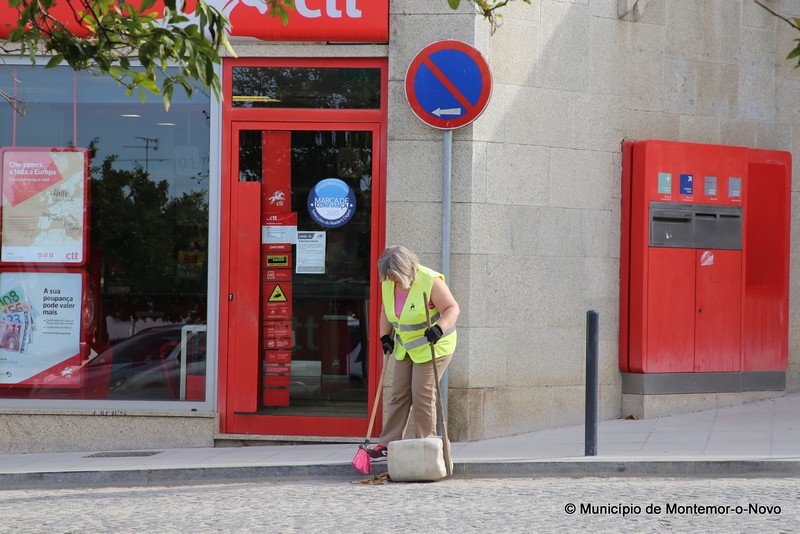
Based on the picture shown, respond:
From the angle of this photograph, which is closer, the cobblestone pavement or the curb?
the cobblestone pavement

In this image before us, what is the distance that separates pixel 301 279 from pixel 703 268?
3.82 metres

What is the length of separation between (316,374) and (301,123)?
2.24 metres

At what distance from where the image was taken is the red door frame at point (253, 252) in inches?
361

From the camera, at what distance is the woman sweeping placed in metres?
7.61

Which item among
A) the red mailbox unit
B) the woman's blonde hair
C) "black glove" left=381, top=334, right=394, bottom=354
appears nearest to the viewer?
the woman's blonde hair

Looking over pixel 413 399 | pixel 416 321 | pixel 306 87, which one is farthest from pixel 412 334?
pixel 306 87

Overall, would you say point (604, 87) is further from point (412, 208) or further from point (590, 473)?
point (590, 473)

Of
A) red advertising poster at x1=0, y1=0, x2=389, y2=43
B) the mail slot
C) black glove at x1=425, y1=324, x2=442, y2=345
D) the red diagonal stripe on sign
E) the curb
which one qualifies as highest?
red advertising poster at x1=0, y1=0, x2=389, y2=43

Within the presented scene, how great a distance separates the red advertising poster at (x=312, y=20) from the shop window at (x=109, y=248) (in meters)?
0.77

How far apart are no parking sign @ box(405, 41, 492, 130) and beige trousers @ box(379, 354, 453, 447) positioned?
7.18ft

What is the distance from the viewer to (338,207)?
30.3ft

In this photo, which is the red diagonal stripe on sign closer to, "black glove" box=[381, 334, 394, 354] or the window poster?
"black glove" box=[381, 334, 394, 354]

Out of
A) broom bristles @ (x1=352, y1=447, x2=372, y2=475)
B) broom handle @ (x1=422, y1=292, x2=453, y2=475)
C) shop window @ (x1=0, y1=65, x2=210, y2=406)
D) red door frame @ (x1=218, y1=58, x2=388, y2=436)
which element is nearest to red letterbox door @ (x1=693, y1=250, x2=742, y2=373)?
red door frame @ (x1=218, y1=58, x2=388, y2=436)

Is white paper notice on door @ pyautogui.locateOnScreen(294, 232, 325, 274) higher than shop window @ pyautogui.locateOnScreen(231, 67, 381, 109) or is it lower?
lower
